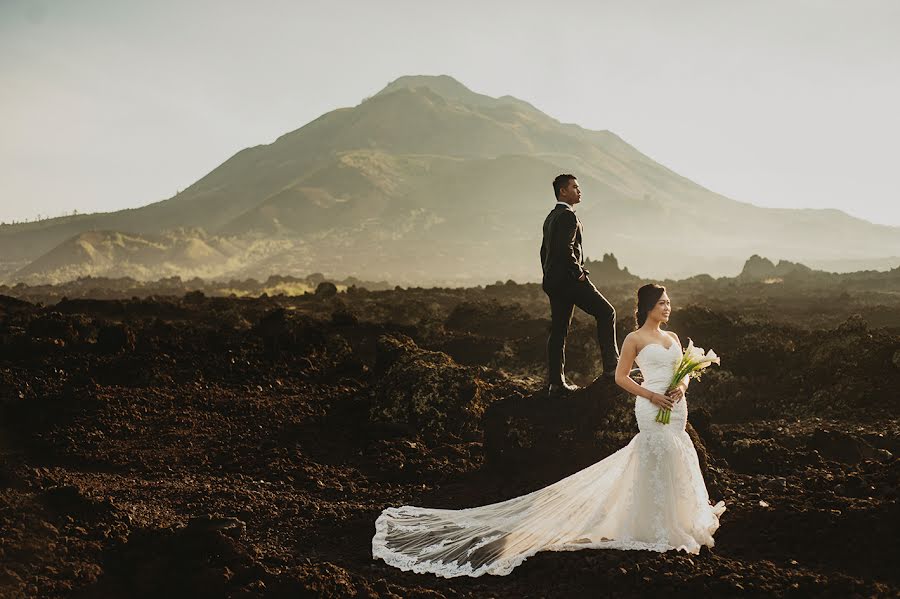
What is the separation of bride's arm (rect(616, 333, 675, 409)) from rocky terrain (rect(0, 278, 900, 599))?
113 cm

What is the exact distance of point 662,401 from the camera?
5.78 metres

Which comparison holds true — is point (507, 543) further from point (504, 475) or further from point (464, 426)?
point (464, 426)

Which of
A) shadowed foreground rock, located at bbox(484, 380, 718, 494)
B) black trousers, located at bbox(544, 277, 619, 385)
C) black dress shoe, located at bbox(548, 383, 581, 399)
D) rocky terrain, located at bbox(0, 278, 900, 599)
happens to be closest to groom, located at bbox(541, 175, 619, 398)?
black trousers, located at bbox(544, 277, 619, 385)

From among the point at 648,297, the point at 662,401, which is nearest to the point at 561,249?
the point at 648,297

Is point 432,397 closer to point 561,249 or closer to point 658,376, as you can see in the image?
point 561,249

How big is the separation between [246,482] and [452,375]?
10.8ft

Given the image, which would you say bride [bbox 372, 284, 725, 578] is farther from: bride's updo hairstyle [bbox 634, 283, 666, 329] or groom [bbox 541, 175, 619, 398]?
groom [bbox 541, 175, 619, 398]

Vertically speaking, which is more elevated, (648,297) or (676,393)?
(648,297)

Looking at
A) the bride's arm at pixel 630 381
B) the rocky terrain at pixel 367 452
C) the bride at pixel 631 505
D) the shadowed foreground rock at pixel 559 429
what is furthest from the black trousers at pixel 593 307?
the bride's arm at pixel 630 381

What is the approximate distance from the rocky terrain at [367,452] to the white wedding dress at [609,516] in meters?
0.14

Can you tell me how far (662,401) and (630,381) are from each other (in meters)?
0.29

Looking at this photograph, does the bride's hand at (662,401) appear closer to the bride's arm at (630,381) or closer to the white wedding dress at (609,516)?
the bride's arm at (630,381)

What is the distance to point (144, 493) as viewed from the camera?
27.1ft

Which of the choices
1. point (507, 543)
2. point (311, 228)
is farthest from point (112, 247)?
point (507, 543)
